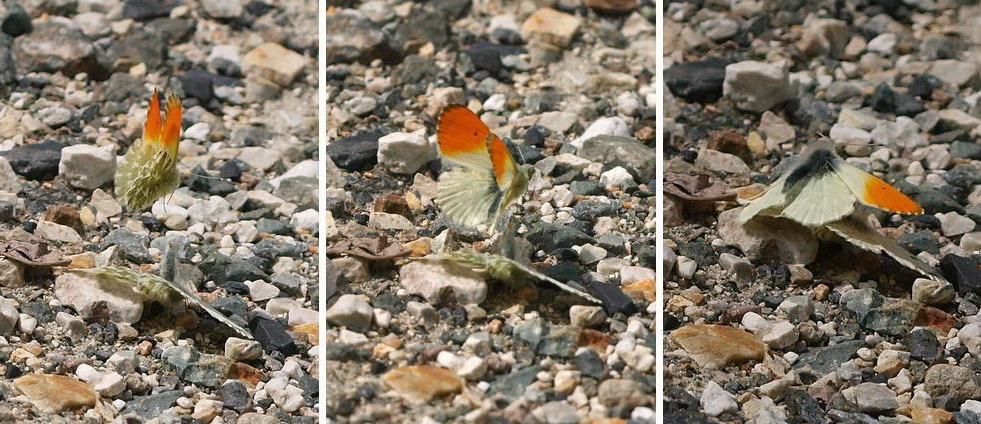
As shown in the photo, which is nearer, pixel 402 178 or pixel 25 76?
pixel 402 178

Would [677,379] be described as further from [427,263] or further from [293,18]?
[293,18]

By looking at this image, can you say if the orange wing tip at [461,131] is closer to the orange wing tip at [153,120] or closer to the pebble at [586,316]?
the pebble at [586,316]

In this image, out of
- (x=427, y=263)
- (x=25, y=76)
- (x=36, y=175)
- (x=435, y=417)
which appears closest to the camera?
(x=435, y=417)

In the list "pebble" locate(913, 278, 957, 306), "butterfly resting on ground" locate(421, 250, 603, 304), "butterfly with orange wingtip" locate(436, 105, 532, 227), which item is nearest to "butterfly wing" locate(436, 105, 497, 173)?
"butterfly with orange wingtip" locate(436, 105, 532, 227)

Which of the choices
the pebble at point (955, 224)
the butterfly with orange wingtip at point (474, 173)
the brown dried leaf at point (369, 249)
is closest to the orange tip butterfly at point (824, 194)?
the pebble at point (955, 224)

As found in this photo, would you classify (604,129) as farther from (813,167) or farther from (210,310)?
(210,310)

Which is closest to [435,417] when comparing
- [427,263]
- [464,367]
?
[464,367]

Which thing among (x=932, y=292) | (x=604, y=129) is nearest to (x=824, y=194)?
(x=932, y=292)
